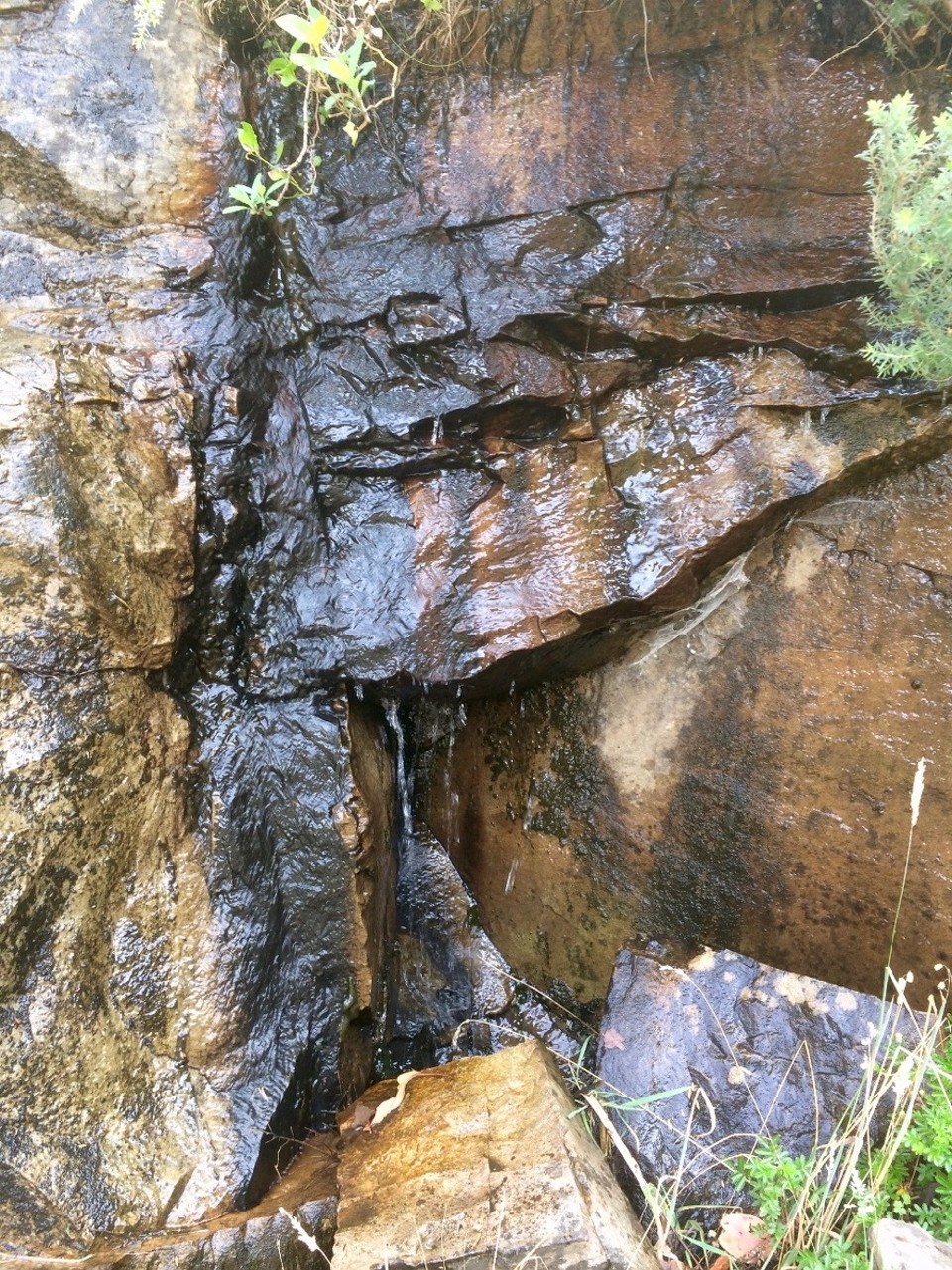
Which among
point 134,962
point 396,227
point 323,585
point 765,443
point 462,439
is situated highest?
point 396,227

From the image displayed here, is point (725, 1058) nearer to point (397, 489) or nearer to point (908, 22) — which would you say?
point (397, 489)

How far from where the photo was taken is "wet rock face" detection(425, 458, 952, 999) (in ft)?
10.4

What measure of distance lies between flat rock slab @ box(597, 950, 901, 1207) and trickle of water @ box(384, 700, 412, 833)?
1.41 meters

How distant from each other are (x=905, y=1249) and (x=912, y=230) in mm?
2402

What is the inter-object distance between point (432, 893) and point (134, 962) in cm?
162

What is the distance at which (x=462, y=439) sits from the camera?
3.20 m

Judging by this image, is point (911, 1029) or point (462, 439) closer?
point (911, 1029)

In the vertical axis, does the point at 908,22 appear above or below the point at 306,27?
below

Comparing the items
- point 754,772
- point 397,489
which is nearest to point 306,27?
point 397,489

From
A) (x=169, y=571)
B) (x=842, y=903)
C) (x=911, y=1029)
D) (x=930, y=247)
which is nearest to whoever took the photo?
(x=930, y=247)

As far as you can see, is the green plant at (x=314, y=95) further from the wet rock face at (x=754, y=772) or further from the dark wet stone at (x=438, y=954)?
the dark wet stone at (x=438, y=954)

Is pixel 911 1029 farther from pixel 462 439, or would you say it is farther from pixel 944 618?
pixel 462 439

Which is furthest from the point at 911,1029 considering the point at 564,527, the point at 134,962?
the point at 134,962

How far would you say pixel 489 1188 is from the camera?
7.10 feet
